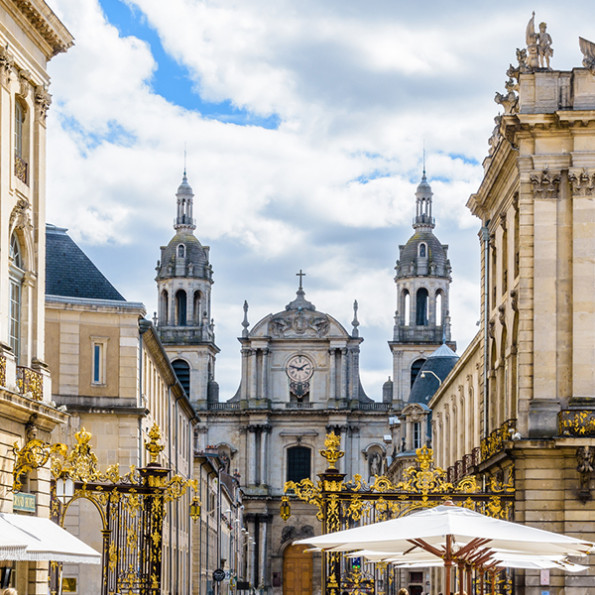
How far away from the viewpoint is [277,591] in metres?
104

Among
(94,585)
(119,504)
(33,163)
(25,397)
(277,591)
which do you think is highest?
(33,163)

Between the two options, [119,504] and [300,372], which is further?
[300,372]

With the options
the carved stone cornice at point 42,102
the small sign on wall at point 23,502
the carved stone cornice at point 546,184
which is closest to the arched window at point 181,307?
the carved stone cornice at point 546,184

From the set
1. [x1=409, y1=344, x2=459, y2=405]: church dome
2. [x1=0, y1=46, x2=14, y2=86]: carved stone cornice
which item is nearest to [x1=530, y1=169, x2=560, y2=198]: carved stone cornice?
[x1=0, y1=46, x2=14, y2=86]: carved stone cornice

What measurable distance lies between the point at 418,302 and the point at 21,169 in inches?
3069

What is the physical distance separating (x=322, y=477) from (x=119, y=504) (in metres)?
4.02

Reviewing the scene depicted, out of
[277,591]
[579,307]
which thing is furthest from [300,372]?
[579,307]

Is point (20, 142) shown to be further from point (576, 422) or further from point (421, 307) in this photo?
point (421, 307)

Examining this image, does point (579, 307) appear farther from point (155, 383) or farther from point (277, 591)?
point (277, 591)

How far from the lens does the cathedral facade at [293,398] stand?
341ft

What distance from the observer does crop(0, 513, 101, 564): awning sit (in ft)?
64.3

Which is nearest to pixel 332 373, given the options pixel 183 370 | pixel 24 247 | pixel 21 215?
pixel 183 370

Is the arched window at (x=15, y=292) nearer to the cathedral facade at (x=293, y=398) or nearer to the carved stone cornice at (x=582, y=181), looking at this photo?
the carved stone cornice at (x=582, y=181)

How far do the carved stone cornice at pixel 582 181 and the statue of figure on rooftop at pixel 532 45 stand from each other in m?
3.01
